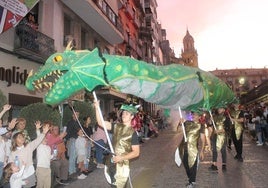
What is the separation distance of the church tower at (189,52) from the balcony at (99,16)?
9828 cm

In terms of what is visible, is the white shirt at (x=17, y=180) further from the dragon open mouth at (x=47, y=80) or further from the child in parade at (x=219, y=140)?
the child in parade at (x=219, y=140)

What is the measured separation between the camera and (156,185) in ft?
Result: 26.8

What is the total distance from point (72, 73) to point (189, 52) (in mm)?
129005

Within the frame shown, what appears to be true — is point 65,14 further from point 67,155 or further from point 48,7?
point 67,155

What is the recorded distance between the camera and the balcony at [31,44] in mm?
13766

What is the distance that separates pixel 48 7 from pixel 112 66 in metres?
13.5

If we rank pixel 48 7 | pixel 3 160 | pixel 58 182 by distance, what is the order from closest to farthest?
pixel 3 160 < pixel 58 182 < pixel 48 7

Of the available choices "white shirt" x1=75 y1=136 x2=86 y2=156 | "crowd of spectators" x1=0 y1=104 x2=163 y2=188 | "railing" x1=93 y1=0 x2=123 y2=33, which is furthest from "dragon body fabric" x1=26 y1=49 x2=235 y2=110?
"railing" x1=93 y1=0 x2=123 y2=33

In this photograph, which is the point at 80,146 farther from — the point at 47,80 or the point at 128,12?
the point at 128,12

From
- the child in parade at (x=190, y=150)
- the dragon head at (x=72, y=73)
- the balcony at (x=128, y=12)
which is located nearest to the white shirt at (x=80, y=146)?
the child in parade at (x=190, y=150)

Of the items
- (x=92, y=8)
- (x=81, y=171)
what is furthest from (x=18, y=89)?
(x=92, y=8)

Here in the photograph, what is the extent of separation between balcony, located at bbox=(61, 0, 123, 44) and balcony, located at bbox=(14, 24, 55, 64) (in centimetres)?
383

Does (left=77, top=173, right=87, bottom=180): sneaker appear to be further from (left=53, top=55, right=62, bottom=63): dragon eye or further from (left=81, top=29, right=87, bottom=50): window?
(left=81, top=29, right=87, bottom=50): window

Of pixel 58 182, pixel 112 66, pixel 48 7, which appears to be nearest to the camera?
pixel 112 66
